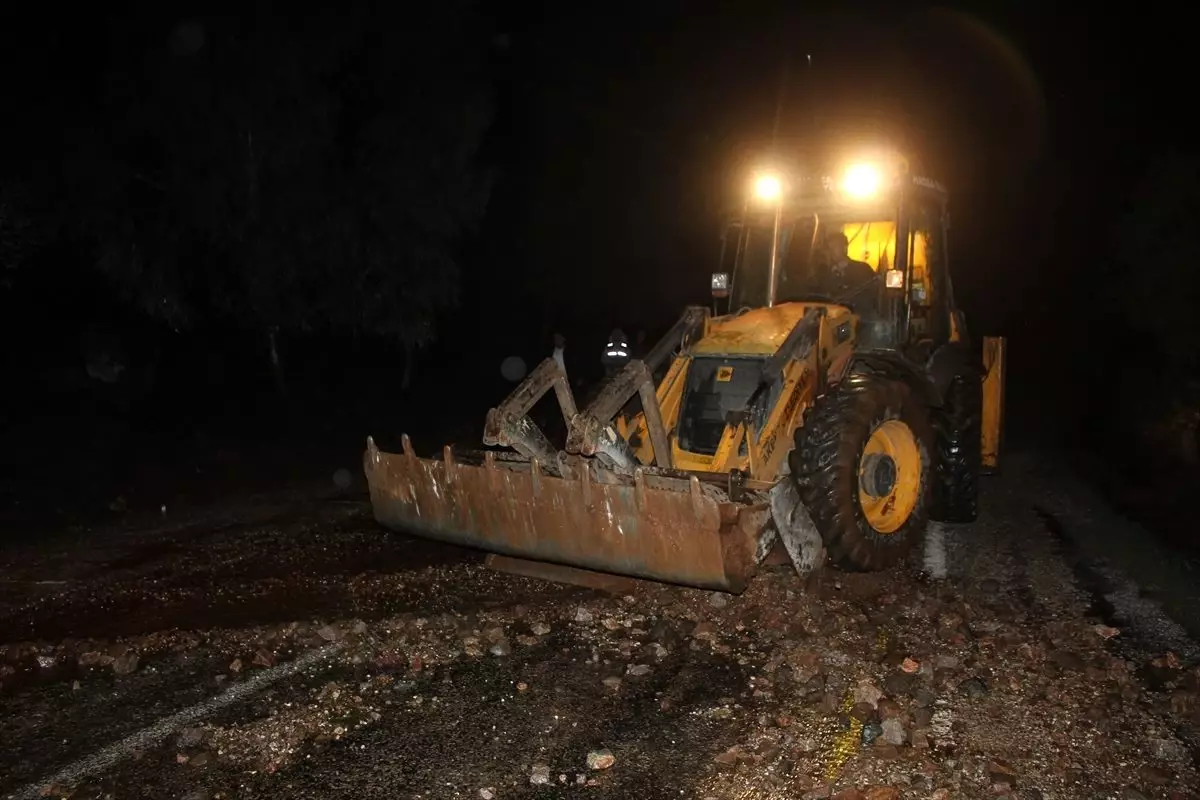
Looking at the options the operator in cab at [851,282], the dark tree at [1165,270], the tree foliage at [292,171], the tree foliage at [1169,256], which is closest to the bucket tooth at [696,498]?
the operator in cab at [851,282]

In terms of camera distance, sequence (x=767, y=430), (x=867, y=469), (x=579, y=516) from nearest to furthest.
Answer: (x=579, y=516), (x=767, y=430), (x=867, y=469)

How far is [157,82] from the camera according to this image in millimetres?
13086

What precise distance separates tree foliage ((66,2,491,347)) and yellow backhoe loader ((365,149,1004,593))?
8.03 m

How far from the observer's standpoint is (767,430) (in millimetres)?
6387

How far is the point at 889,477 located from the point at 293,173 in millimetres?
10918

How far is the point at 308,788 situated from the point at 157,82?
1191cm

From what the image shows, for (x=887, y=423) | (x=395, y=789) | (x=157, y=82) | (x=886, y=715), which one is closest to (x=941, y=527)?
(x=887, y=423)

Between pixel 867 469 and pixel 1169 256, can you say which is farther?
pixel 1169 256

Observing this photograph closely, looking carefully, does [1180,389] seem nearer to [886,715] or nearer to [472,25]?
[472,25]

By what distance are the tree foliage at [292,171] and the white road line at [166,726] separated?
9678 mm

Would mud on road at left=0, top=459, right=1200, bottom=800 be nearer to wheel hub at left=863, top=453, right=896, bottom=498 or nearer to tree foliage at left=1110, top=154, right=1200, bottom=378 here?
wheel hub at left=863, top=453, right=896, bottom=498

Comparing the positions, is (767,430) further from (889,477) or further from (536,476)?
(536,476)

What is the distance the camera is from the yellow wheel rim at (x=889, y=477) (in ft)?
22.5

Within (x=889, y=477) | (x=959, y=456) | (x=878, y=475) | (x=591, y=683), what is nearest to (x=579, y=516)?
(x=591, y=683)
